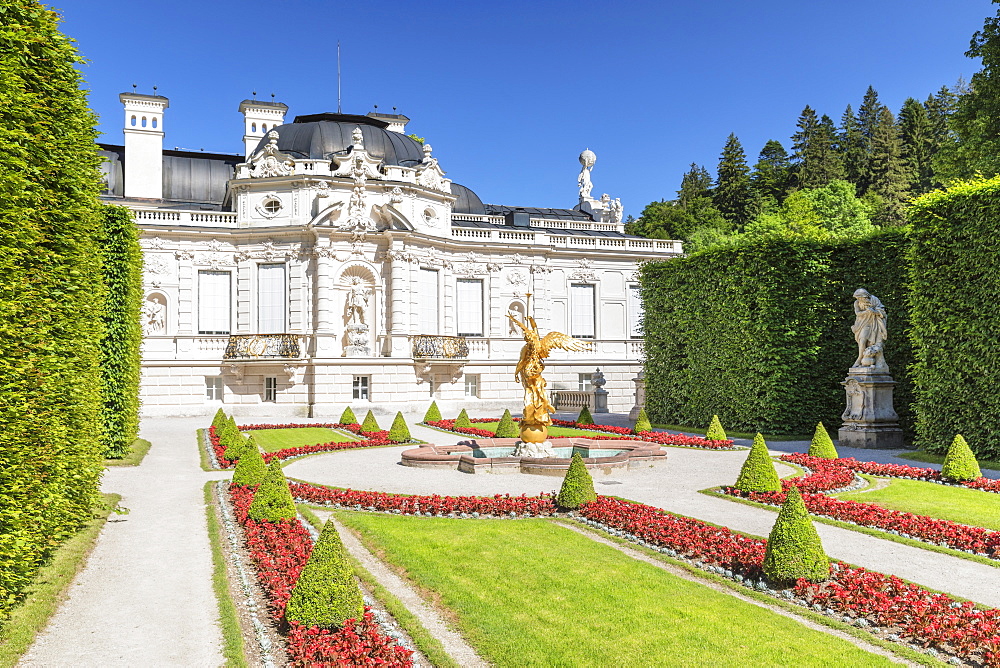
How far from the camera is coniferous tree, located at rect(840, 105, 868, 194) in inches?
2530

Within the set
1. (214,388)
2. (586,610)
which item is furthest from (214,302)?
(586,610)

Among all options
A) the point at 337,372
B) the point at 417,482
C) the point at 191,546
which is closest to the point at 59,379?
the point at 191,546

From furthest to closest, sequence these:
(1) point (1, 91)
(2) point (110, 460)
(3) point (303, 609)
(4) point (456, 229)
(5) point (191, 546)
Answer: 1. (4) point (456, 229)
2. (2) point (110, 460)
3. (5) point (191, 546)
4. (1) point (1, 91)
5. (3) point (303, 609)

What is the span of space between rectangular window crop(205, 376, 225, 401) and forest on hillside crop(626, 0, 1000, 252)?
28525 mm

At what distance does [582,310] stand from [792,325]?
68.4ft

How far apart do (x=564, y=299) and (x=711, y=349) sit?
57.6 feet

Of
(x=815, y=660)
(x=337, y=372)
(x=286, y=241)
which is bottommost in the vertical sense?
(x=815, y=660)

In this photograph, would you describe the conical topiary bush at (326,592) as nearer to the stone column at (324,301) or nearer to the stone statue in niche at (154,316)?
the stone column at (324,301)

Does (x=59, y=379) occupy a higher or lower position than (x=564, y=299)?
lower

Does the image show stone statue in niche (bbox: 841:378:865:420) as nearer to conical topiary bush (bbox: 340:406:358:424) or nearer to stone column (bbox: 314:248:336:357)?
conical topiary bush (bbox: 340:406:358:424)

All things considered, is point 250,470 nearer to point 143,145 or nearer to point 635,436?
point 635,436

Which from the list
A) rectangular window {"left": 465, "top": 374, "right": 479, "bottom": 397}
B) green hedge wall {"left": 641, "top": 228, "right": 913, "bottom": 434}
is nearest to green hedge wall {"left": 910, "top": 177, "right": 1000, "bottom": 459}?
green hedge wall {"left": 641, "top": 228, "right": 913, "bottom": 434}

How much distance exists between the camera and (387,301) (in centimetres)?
A: 4122

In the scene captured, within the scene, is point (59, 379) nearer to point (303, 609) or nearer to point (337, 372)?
point (303, 609)
